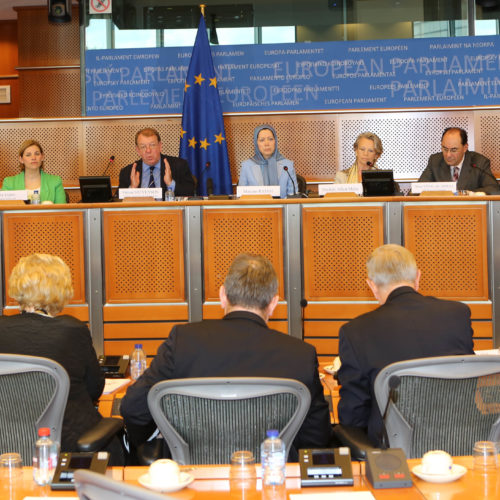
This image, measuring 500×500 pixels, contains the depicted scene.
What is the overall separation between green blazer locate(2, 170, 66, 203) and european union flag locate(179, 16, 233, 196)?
1.51m

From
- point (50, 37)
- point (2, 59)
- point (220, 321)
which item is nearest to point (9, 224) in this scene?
point (220, 321)

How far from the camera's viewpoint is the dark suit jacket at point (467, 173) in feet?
19.5

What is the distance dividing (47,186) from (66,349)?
3.71m

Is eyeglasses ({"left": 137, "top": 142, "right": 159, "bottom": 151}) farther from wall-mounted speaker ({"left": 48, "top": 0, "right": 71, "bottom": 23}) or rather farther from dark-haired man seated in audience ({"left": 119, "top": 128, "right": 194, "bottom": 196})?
wall-mounted speaker ({"left": 48, "top": 0, "right": 71, "bottom": 23})

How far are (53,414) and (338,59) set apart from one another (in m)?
6.03

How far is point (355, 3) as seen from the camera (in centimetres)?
806

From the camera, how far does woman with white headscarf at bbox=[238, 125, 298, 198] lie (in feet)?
19.8

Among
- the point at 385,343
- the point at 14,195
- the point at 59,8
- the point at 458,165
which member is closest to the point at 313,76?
the point at 458,165

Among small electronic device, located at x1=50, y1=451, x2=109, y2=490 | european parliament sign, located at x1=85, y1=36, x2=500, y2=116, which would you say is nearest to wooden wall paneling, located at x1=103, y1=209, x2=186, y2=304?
european parliament sign, located at x1=85, y1=36, x2=500, y2=116

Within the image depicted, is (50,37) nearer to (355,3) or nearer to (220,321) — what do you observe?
(355,3)

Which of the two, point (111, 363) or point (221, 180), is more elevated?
point (221, 180)

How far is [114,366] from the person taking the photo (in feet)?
11.0

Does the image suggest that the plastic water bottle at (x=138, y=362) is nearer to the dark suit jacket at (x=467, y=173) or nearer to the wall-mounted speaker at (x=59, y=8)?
the dark suit jacket at (x=467, y=173)

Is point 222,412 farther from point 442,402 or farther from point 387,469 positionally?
point 442,402
